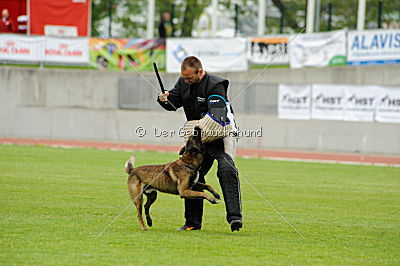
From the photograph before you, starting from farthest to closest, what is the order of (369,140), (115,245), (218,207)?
(369,140)
(218,207)
(115,245)

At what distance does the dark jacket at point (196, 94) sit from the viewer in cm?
905

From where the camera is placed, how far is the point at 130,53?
30.5 metres

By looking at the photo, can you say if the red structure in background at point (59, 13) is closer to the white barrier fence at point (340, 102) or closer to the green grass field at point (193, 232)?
the white barrier fence at point (340, 102)

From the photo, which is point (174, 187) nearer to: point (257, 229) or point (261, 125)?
point (257, 229)

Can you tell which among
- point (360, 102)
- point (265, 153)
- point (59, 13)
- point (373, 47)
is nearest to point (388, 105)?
point (360, 102)

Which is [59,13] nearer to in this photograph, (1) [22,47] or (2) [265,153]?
(1) [22,47]

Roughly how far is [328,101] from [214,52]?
6.01 m

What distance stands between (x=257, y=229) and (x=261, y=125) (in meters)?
17.6

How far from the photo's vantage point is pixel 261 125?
88.9 ft

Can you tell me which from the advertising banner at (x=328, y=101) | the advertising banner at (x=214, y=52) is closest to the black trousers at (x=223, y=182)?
the advertising banner at (x=328, y=101)

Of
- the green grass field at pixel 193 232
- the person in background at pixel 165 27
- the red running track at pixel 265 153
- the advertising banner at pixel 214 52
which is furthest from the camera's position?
the person in background at pixel 165 27

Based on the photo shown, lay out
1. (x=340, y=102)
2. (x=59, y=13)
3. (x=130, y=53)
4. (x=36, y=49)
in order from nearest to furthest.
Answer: (x=340, y=102) → (x=36, y=49) → (x=130, y=53) → (x=59, y=13)

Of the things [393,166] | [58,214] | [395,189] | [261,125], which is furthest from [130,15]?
[58,214]

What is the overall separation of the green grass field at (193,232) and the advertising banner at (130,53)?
1299cm
